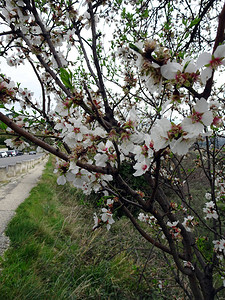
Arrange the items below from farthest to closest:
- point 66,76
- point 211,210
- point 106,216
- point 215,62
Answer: point 211,210 → point 106,216 → point 66,76 → point 215,62

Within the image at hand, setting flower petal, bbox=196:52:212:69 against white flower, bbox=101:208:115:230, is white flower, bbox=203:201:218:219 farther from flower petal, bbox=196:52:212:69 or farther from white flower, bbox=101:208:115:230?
flower petal, bbox=196:52:212:69

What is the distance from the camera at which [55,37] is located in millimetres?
2221

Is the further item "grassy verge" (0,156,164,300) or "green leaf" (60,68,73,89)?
"grassy verge" (0,156,164,300)

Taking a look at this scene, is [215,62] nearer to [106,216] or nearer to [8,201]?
[106,216]

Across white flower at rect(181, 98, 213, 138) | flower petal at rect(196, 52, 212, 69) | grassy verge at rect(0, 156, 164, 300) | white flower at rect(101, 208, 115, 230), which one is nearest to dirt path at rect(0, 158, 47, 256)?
grassy verge at rect(0, 156, 164, 300)

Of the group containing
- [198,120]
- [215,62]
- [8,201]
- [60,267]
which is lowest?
[60,267]

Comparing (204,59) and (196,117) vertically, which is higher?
(204,59)

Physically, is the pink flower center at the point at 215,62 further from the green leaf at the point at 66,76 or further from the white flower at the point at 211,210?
the white flower at the point at 211,210

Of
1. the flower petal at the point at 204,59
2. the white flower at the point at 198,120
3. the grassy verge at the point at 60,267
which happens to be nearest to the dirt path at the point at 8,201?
the grassy verge at the point at 60,267

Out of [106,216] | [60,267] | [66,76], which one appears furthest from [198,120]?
[60,267]

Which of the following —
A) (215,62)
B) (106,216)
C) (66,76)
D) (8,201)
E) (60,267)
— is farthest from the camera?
(8,201)

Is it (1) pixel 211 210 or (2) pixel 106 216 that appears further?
(1) pixel 211 210

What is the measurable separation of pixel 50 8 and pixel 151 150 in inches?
80.9

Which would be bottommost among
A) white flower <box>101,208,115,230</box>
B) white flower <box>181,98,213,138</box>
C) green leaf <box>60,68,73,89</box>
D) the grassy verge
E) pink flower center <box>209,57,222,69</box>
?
the grassy verge
